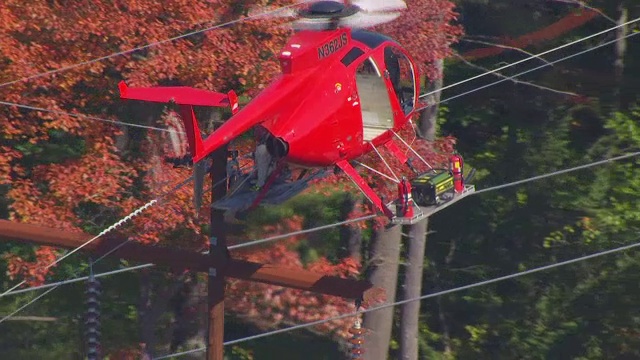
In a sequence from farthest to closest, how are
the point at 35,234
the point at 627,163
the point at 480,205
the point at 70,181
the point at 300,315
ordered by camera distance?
the point at 480,205, the point at 627,163, the point at 300,315, the point at 70,181, the point at 35,234

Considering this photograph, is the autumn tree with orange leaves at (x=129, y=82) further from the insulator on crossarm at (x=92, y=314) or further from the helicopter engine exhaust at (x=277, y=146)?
the helicopter engine exhaust at (x=277, y=146)

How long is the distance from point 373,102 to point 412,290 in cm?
810

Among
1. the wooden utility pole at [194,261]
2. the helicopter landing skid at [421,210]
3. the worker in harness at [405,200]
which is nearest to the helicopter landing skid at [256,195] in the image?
the wooden utility pole at [194,261]

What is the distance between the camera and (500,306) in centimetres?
2536

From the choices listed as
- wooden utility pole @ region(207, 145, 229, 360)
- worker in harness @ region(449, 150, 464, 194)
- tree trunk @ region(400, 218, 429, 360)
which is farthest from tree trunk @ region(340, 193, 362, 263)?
wooden utility pole @ region(207, 145, 229, 360)

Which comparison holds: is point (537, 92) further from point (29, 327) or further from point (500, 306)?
point (29, 327)

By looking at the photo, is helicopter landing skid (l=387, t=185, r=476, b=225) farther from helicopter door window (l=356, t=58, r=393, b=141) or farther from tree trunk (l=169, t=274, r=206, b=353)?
tree trunk (l=169, t=274, r=206, b=353)

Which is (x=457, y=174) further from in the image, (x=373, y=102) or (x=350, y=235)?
(x=350, y=235)

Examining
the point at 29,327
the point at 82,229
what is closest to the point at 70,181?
the point at 82,229

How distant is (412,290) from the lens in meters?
24.1

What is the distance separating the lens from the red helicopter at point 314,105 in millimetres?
14234

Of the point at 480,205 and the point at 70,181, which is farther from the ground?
the point at 70,181

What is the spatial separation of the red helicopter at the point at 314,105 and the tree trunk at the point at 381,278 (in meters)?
6.33

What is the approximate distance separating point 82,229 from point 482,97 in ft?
27.1
